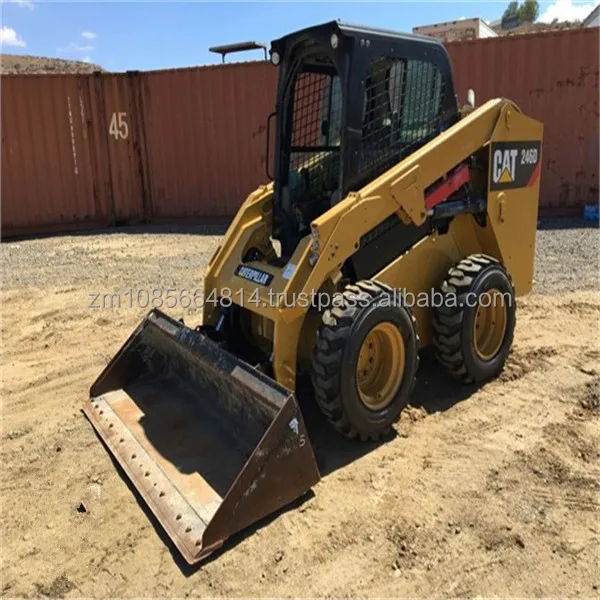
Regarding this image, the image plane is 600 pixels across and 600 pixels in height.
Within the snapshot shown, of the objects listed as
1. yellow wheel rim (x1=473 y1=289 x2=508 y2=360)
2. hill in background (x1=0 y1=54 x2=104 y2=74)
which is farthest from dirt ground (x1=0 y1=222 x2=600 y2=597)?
hill in background (x1=0 y1=54 x2=104 y2=74)

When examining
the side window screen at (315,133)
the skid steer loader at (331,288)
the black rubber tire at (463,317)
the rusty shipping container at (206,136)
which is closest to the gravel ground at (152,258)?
the rusty shipping container at (206,136)

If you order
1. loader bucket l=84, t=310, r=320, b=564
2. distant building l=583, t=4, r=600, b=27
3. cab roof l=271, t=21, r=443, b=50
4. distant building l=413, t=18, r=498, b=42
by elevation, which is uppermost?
distant building l=583, t=4, r=600, b=27

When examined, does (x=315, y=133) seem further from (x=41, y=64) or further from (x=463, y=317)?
(x=41, y=64)

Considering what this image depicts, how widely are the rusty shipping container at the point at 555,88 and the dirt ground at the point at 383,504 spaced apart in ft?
16.3

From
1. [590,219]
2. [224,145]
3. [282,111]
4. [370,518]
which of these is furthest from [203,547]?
[224,145]

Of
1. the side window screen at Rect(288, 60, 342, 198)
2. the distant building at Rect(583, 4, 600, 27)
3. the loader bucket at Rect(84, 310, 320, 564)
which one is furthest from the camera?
the distant building at Rect(583, 4, 600, 27)

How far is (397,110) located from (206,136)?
7.62m

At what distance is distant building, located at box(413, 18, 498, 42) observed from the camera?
14.0 meters

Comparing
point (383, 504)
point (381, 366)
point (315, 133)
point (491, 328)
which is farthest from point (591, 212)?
point (383, 504)

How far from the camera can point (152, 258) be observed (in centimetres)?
833

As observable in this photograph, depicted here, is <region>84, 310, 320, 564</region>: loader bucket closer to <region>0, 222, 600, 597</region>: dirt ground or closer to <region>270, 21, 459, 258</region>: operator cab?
<region>0, 222, 600, 597</region>: dirt ground

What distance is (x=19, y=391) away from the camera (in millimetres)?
4246

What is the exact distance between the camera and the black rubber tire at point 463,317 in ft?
12.2

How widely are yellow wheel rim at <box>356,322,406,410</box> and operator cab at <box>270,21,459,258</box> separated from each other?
0.86 metres
